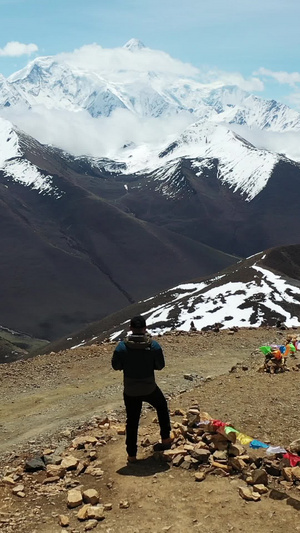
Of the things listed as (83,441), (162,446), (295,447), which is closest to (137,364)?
(162,446)

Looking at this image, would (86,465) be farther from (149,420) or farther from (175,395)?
(175,395)

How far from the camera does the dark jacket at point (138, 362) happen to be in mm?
12195

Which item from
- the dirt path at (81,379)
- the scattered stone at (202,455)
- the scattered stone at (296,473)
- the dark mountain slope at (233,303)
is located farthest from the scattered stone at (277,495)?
the dark mountain slope at (233,303)

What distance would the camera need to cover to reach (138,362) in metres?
12.2

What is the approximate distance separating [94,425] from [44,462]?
2969 mm

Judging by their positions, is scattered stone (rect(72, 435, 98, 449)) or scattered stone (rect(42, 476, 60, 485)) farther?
scattered stone (rect(72, 435, 98, 449))

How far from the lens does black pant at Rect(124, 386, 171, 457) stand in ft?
39.5

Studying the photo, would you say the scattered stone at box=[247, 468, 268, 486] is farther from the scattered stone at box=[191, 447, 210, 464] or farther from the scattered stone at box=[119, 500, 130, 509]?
the scattered stone at box=[119, 500, 130, 509]

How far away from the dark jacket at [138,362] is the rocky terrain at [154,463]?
1.52m

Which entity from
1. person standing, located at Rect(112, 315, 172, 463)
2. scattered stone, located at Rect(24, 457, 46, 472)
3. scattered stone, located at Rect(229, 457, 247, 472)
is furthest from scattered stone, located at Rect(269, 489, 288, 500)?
scattered stone, located at Rect(24, 457, 46, 472)

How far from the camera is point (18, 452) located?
47.1ft

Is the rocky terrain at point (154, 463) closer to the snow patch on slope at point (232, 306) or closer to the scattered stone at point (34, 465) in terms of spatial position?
the scattered stone at point (34, 465)

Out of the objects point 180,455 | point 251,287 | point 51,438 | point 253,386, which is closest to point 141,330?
point 180,455

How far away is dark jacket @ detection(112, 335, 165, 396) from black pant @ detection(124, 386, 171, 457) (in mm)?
148
